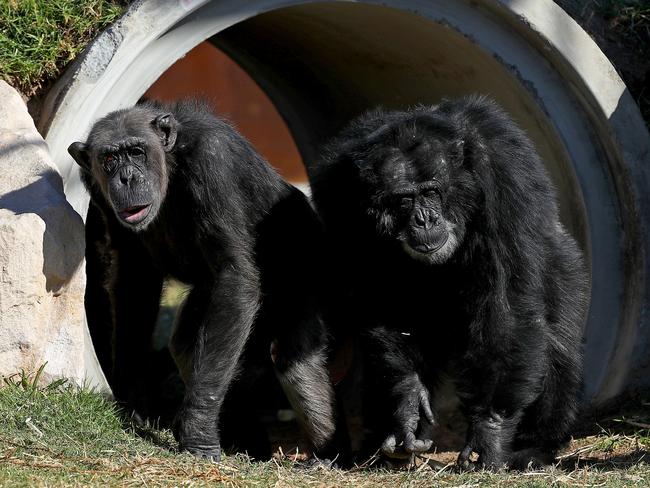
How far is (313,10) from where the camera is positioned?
8.75 meters

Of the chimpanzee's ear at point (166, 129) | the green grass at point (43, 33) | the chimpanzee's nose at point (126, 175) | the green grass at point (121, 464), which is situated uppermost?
the green grass at point (43, 33)

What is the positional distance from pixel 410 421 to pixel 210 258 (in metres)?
1.69

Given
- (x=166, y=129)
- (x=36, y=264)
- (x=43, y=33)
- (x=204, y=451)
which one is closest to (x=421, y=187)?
(x=166, y=129)

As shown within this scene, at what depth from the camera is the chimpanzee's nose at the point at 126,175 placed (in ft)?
21.9

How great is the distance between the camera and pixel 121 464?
5.68 metres

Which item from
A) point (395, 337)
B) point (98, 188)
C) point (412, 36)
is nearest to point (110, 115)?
point (98, 188)

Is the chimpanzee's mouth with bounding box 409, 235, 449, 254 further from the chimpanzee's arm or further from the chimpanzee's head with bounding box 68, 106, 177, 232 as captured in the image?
the chimpanzee's head with bounding box 68, 106, 177, 232

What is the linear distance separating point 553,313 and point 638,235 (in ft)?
5.55

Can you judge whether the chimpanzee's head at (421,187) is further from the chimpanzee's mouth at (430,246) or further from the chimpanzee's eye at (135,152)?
the chimpanzee's eye at (135,152)

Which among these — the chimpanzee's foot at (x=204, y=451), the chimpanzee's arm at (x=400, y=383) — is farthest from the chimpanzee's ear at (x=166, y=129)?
the chimpanzee's foot at (x=204, y=451)

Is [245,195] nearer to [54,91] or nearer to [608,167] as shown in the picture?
[54,91]

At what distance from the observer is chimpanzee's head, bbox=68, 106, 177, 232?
6.67 meters

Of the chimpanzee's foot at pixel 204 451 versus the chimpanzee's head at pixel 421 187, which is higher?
the chimpanzee's head at pixel 421 187

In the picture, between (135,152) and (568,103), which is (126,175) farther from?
(568,103)
